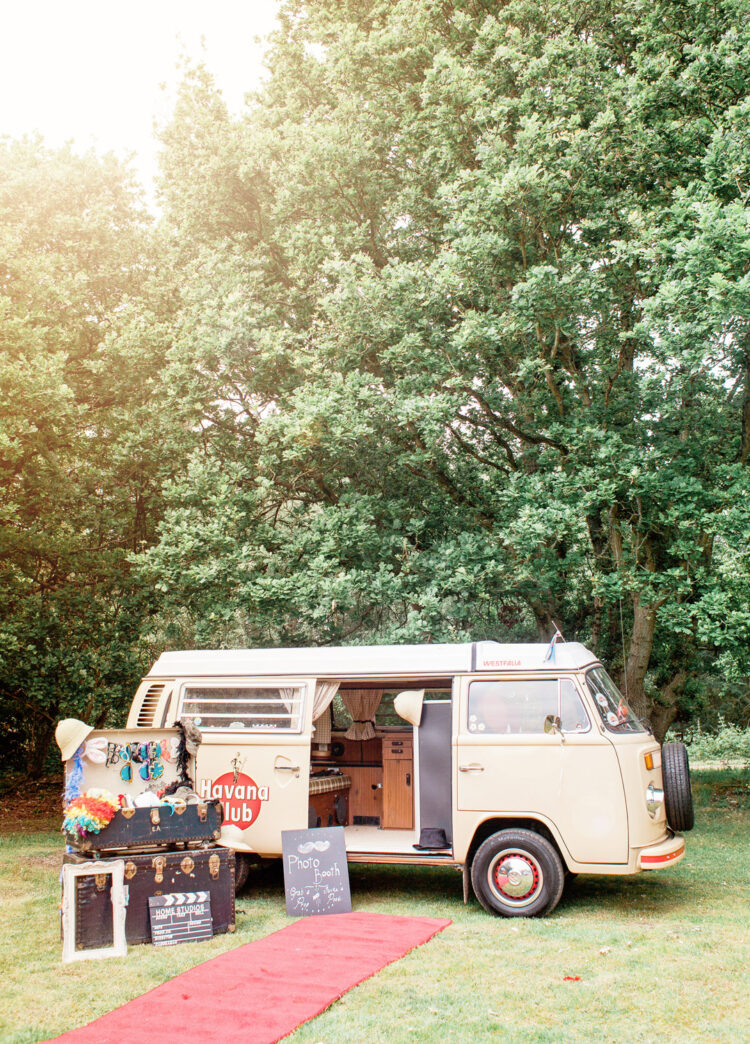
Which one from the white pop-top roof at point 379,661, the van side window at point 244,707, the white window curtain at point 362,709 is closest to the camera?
the white pop-top roof at point 379,661

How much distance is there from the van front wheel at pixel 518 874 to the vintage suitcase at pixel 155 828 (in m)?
2.60

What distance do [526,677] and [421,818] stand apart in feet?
6.11

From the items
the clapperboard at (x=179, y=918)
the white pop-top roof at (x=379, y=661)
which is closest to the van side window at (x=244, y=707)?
the white pop-top roof at (x=379, y=661)

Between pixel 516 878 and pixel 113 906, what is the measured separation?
367 cm

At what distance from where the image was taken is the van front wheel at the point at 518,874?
7879 millimetres

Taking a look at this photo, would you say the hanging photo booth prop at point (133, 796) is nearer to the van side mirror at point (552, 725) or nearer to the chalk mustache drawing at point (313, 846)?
the chalk mustache drawing at point (313, 846)

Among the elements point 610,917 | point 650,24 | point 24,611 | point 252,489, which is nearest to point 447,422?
point 252,489

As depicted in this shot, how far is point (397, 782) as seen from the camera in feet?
33.4

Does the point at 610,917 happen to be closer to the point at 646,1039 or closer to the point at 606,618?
the point at 646,1039

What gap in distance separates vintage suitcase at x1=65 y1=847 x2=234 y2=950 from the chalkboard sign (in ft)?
2.68

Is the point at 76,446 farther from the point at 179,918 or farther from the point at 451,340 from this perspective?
the point at 179,918

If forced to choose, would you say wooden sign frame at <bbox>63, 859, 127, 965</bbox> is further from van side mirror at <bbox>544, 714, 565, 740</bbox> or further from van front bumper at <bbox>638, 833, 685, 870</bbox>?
van front bumper at <bbox>638, 833, 685, 870</bbox>

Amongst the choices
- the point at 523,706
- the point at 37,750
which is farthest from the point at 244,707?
the point at 37,750

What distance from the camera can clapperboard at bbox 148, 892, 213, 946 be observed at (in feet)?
23.4
